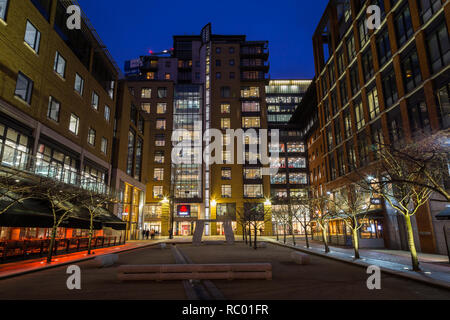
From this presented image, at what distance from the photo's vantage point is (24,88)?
19.2m

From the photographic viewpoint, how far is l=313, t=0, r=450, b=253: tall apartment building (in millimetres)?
20688

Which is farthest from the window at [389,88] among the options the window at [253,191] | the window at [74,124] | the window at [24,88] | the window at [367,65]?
the window at [253,191]

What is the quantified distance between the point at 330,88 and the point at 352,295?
3734 centimetres

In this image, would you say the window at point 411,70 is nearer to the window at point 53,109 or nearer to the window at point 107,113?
the window at point 53,109

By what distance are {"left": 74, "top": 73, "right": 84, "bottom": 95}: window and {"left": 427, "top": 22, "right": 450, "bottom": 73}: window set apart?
103 ft

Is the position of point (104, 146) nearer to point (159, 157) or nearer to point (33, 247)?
point (33, 247)

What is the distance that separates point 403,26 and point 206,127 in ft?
145

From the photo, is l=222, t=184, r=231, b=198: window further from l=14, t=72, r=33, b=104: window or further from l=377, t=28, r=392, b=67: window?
l=14, t=72, r=33, b=104: window

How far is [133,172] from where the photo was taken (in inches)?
1695

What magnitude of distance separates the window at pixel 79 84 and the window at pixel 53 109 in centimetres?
379

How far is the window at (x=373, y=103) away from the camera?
2904 cm

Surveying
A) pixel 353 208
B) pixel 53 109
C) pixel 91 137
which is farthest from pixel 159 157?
pixel 353 208

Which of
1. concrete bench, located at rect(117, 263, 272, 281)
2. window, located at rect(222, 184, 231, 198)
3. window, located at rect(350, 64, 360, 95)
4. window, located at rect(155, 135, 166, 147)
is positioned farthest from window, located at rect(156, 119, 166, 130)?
concrete bench, located at rect(117, 263, 272, 281)
